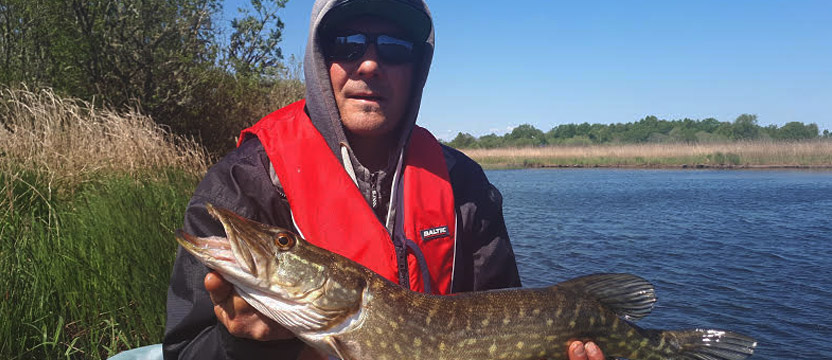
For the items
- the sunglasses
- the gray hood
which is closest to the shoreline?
the sunglasses

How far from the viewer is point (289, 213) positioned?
2.50m

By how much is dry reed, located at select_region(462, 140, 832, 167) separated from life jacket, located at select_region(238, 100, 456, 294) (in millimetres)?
41507

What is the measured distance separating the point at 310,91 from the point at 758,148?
4412 cm

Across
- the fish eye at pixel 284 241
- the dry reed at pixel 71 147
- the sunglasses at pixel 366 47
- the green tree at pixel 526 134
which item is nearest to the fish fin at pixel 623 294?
the fish eye at pixel 284 241

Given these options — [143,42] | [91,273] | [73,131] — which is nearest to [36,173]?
[73,131]

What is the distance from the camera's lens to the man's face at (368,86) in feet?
8.55

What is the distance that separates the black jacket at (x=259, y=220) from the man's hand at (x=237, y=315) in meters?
0.04

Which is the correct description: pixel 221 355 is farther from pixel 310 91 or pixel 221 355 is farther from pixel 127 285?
pixel 127 285

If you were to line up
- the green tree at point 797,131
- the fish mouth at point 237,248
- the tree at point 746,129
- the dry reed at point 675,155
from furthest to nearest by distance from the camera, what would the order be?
the tree at point 746,129 → the green tree at point 797,131 → the dry reed at point 675,155 → the fish mouth at point 237,248

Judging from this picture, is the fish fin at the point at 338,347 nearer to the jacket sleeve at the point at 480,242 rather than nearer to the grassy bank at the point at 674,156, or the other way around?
the jacket sleeve at the point at 480,242

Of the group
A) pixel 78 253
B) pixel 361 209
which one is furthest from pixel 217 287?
pixel 78 253

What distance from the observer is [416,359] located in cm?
208

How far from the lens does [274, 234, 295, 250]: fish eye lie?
6.37ft

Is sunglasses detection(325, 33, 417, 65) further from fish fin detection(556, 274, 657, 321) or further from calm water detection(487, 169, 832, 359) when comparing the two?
calm water detection(487, 169, 832, 359)
